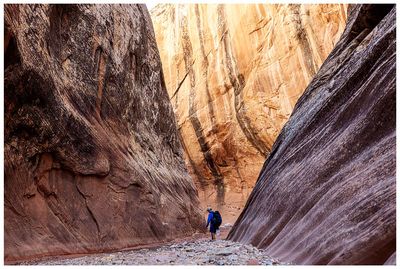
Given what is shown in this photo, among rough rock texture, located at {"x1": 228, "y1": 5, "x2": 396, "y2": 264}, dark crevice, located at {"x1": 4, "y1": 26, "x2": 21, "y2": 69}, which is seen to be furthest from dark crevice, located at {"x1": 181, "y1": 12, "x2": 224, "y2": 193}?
dark crevice, located at {"x1": 4, "y1": 26, "x2": 21, "y2": 69}

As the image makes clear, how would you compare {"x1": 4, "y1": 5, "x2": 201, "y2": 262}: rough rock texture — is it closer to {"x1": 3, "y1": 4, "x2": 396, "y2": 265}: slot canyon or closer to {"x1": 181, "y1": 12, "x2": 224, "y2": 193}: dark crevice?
{"x1": 3, "y1": 4, "x2": 396, "y2": 265}: slot canyon

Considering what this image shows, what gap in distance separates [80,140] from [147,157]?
4.57 metres

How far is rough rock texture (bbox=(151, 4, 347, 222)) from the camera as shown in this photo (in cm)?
2820

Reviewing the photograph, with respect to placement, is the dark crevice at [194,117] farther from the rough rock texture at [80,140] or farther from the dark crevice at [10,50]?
the dark crevice at [10,50]

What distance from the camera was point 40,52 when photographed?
10.3m

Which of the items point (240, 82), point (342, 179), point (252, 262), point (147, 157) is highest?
point (240, 82)

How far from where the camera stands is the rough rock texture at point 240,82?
28.2 metres

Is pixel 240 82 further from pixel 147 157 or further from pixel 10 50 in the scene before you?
pixel 10 50

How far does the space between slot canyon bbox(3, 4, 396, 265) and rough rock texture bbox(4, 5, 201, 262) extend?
39 millimetres

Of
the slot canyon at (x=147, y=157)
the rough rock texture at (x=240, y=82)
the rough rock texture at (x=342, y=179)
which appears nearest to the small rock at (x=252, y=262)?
the slot canyon at (x=147, y=157)

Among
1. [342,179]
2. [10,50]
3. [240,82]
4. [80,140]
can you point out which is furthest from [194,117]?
[342,179]

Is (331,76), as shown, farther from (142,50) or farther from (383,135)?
(142,50)

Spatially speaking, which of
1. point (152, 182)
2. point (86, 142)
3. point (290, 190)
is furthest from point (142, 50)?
point (290, 190)

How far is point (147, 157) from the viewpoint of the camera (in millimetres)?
15664
